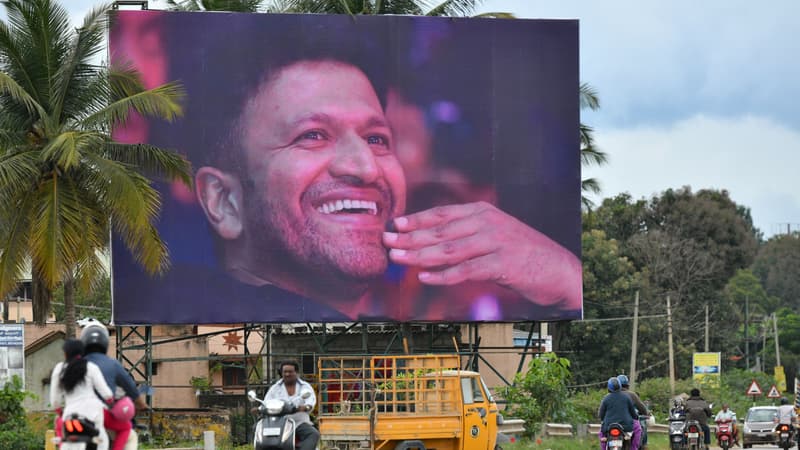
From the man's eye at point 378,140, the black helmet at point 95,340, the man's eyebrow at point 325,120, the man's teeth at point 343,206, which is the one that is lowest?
the black helmet at point 95,340

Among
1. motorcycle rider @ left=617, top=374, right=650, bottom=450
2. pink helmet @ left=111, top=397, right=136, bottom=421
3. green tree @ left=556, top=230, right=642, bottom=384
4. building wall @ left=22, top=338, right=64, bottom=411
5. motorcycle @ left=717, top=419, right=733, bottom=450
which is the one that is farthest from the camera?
green tree @ left=556, top=230, right=642, bottom=384

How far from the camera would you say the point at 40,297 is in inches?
1090

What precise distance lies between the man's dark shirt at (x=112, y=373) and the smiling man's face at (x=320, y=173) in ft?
66.6

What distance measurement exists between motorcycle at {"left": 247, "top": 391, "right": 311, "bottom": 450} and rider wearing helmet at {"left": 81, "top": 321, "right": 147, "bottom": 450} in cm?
259

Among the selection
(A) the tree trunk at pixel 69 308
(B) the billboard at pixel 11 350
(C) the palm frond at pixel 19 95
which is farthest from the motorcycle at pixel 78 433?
(B) the billboard at pixel 11 350

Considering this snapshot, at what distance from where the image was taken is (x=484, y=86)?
110 feet

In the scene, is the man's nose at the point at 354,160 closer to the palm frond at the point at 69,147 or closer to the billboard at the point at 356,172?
the billboard at the point at 356,172

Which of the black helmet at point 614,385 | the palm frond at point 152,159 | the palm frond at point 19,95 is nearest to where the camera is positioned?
the black helmet at point 614,385

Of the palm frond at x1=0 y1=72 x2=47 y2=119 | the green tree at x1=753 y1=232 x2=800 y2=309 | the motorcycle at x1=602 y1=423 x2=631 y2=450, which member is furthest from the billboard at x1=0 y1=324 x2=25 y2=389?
the green tree at x1=753 y1=232 x2=800 y2=309

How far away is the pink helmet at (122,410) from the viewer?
11.5 metres

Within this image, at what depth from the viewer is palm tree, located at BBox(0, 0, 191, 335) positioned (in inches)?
1050

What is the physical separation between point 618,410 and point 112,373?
9313 millimetres

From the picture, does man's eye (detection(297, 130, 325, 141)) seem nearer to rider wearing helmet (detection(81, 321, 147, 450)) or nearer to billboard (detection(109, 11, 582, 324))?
billboard (detection(109, 11, 582, 324))

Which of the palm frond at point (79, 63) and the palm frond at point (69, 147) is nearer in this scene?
the palm frond at point (69, 147)
